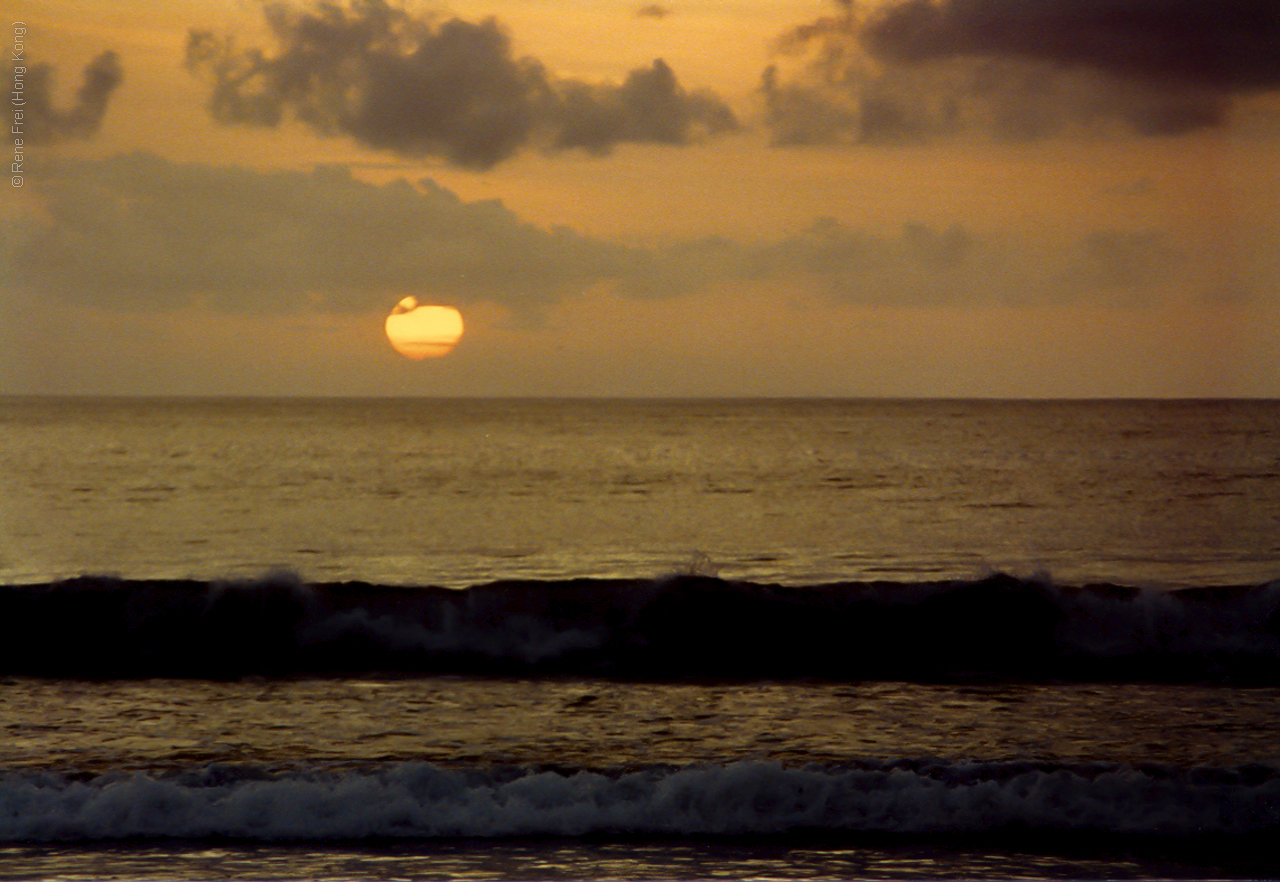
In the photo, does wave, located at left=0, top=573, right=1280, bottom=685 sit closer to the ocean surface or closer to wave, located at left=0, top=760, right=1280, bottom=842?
the ocean surface

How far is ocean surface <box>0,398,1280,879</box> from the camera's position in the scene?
19.3 feet

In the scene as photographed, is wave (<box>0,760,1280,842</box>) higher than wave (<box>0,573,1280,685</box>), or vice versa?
wave (<box>0,573,1280,685</box>)

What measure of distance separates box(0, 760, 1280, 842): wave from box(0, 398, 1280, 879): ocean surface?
19 mm

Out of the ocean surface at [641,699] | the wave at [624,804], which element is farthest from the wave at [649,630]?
the wave at [624,804]

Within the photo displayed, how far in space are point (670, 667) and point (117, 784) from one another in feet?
16.4

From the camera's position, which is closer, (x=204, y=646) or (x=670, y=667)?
(x=670, y=667)

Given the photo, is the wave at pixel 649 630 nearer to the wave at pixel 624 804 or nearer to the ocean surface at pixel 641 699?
the ocean surface at pixel 641 699

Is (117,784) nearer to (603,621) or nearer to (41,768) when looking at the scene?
(41,768)

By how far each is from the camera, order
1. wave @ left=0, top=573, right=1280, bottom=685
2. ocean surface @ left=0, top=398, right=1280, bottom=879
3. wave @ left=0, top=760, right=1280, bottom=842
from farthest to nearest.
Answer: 1. wave @ left=0, top=573, right=1280, bottom=685
2. wave @ left=0, top=760, right=1280, bottom=842
3. ocean surface @ left=0, top=398, right=1280, bottom=879

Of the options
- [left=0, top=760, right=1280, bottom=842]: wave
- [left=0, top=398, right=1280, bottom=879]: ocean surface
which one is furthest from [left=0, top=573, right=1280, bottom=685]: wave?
[left=0, top=760, right=1280, bottom=842]: wave

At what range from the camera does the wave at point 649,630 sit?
10047mm

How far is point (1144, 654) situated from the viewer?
34.6 feet

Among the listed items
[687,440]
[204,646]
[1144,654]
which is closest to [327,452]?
[687,440]

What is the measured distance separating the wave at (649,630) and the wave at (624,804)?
10.7ft
